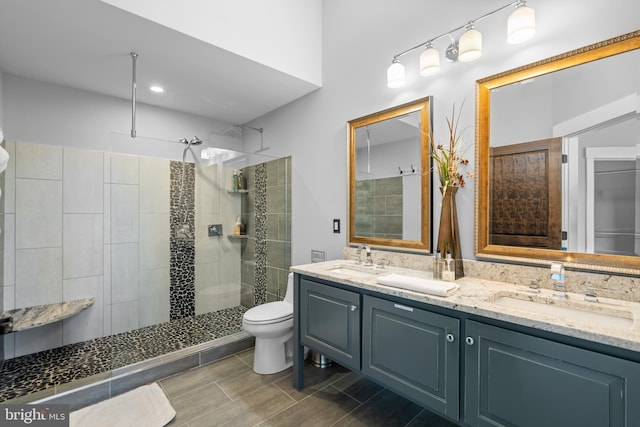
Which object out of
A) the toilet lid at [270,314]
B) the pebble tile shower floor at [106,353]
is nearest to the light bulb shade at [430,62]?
the toilet lid at [270,314]

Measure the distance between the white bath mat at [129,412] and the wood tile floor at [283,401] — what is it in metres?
0.07

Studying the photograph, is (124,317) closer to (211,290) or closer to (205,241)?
(211,290)

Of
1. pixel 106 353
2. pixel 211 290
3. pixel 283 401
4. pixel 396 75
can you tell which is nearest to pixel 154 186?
pixel 211 290

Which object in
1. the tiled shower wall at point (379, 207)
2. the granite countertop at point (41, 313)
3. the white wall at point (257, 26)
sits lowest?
the granite countertop at point (41, 313)

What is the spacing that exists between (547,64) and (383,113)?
988 mm

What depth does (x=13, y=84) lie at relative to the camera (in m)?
2.44

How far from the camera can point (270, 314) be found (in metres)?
2.29

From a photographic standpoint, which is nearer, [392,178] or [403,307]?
[403,307]

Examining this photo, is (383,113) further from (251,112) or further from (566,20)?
(251,112)

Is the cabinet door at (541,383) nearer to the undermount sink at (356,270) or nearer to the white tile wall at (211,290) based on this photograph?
the undermount sink at (356,270)

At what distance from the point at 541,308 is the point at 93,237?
11.2 feet

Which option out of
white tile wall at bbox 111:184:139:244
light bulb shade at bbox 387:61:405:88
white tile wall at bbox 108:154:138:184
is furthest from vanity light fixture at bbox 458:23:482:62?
white tile wall at bbox 111:184:139:244

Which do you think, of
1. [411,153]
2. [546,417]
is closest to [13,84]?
[411,153]

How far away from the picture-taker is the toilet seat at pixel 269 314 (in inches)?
86.9
